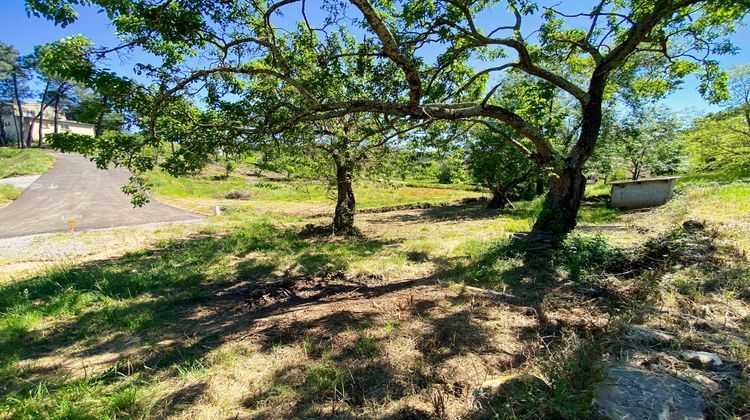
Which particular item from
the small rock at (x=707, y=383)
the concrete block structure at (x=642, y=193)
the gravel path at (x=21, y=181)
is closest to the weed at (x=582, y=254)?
the small rock at (x=707, y=383)

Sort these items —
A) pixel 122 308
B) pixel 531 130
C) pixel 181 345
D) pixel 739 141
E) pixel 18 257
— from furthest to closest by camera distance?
pixel 739 141
pixel 18 257
pixel 531 130
pixel 122 308
pixel 181 345

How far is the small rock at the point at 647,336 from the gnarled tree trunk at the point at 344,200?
9.89m

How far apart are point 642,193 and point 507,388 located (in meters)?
16.5

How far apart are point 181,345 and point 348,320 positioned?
81.5 inches

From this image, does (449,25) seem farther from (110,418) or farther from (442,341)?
(110,418)

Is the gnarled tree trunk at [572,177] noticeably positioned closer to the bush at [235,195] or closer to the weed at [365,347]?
the weed at [365,347]

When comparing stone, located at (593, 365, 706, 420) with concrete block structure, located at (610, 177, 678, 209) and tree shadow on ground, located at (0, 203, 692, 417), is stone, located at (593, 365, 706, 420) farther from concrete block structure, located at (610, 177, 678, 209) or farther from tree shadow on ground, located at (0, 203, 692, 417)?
concrete block structure, located at (610, 177, 678, 209)

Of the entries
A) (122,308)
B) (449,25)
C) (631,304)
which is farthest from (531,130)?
(122,308)

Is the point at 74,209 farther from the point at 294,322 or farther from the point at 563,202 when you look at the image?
the point at 563,202

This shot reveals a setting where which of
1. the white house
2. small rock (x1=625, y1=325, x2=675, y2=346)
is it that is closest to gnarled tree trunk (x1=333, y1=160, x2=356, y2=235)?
small rock (x1=625, y1=325, x2=675, y2=346)

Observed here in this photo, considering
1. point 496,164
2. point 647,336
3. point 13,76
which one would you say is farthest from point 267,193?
point 13,76

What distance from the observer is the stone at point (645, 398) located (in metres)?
1.94

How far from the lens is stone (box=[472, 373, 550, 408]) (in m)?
2.47

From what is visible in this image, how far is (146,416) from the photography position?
2666mm
